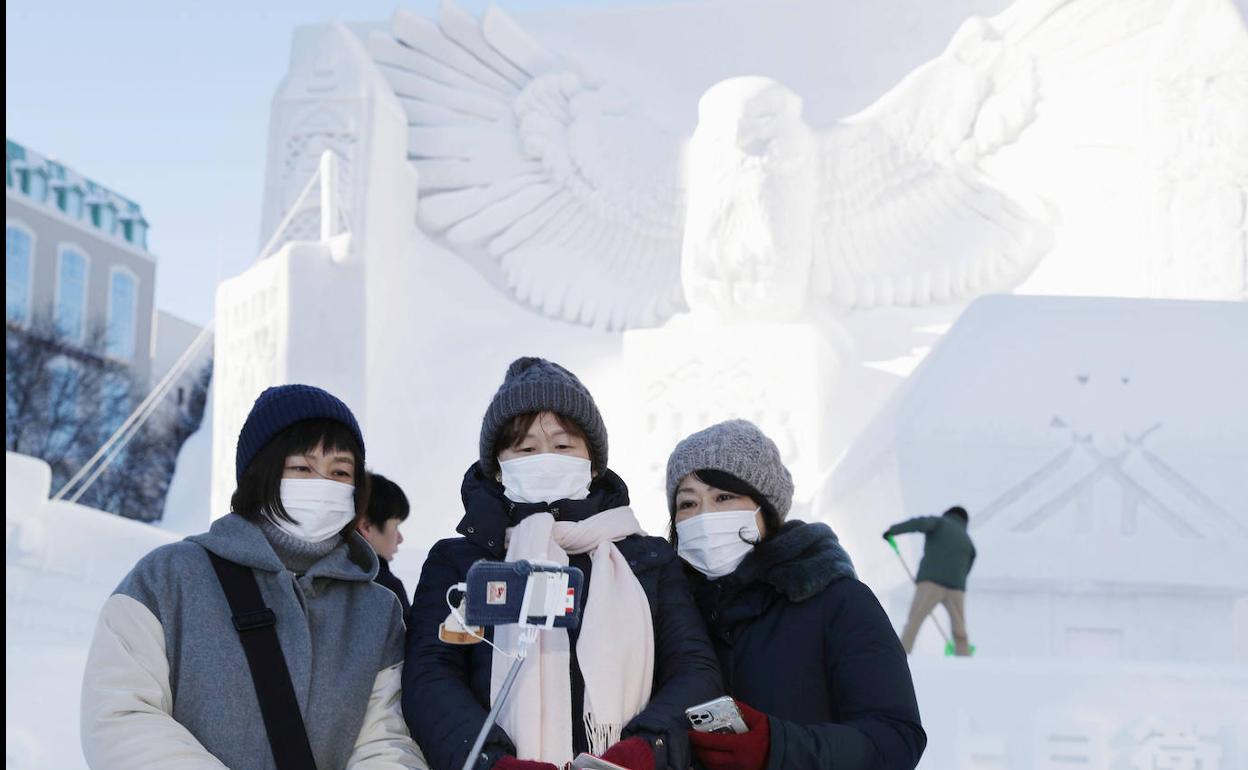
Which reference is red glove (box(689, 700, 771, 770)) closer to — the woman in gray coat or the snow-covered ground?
the woman in gray coat

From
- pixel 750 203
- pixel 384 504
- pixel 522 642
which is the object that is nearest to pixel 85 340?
pixel 750 203

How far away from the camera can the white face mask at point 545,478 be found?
86.9 inches

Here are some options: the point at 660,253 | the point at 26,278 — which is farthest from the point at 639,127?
the point at 26,278

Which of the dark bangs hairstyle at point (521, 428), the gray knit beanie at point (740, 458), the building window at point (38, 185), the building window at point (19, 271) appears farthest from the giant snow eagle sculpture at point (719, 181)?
the building window at point (38, 185)

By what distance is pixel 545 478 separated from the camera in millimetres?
2209

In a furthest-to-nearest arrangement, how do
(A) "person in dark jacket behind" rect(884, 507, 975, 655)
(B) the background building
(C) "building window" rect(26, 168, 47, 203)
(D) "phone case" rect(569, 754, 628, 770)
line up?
1. (C) "building window" rect(26, 168, 47, 203)
2. (B) the background building
3. (A) "person in dark jacket behind" rect(884, 507, 975, 655)
4. (D) "phone case" rect(569, 754, 628, 770)

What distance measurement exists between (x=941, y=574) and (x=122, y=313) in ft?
62.3

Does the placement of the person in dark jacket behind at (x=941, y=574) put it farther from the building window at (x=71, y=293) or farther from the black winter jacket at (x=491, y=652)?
the building window at (x=71, y=293)

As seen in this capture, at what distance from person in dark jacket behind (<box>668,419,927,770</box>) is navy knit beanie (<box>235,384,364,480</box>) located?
63 centimetres

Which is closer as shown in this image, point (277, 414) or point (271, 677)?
point (271, 677)

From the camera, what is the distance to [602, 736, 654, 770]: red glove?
1875 millimetres

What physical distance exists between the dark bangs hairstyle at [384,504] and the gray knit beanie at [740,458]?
94cm

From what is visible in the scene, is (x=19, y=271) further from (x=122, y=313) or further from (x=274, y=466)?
(x=274, y=466)

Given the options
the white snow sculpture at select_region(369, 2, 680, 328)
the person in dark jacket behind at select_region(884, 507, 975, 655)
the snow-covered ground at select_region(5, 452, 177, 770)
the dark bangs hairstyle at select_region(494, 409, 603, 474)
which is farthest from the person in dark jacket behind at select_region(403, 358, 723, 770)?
the white snow sculpture at select_region(369, 2, 680, 328)
